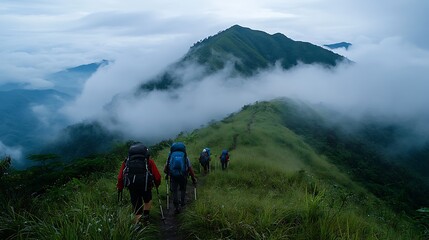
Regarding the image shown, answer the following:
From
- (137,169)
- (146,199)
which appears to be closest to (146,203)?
(146,199)

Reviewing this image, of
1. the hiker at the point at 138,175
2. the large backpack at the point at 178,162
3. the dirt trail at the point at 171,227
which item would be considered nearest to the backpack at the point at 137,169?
the hiker at the point at 138,175

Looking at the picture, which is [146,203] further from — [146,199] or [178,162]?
[178,162]

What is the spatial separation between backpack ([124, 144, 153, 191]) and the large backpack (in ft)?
6.16

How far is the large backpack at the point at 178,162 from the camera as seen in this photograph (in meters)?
10.2

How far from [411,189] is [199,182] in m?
98.7

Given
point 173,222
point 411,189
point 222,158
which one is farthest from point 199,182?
point 411,189

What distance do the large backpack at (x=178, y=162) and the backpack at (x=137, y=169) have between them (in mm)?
1878

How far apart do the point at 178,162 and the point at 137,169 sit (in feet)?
7.04

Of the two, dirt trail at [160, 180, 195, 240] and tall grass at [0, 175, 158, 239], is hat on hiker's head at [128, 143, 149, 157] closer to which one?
tall grass at [0, 175, 158, 239]

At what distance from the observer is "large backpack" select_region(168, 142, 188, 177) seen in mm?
10156

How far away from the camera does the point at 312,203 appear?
7070 mm

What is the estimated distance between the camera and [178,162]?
1016cm

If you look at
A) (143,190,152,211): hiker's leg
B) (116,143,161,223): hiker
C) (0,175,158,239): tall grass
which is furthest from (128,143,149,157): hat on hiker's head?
(0,175,158,239): tall grass

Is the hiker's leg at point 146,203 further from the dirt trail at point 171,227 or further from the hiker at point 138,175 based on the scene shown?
the dirt trail at point 171,227
